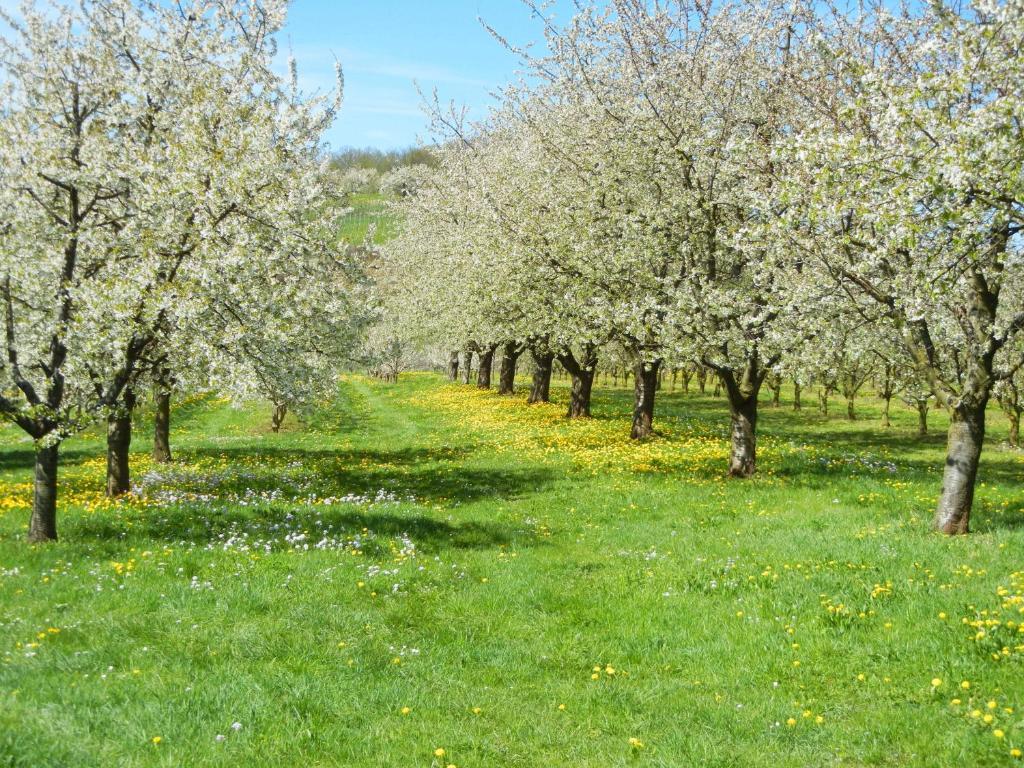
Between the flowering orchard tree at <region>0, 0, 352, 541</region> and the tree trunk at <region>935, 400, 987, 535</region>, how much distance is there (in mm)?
14136

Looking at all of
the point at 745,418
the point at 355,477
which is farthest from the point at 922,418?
the point at 355,477

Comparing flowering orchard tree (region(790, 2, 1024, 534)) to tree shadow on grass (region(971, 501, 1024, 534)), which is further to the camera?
tree shadow on grass (region(971, 501, 1024, 534))

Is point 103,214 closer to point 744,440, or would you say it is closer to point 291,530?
point 291,530

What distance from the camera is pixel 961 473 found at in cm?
1437

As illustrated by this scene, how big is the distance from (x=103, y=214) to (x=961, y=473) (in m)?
18.8

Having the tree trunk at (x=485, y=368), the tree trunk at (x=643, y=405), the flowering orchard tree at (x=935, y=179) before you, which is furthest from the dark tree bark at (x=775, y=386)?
the flowering orchard tree at (x=935, y=179)

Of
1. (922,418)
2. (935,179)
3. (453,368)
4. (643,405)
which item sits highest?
(935,179)

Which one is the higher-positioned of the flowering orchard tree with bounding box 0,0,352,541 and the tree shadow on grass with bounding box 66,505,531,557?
the flowering orchard tree with bounding box 0,0,352,541

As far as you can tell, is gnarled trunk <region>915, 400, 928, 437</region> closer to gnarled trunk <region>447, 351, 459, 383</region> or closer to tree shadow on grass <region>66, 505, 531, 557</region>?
tree shadow on grass <region>66, 505, 531, 557</region>

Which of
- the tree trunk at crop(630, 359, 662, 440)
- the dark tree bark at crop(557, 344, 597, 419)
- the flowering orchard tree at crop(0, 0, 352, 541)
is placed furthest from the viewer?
the dark tree bark at crop(557, 344, 597, 419)

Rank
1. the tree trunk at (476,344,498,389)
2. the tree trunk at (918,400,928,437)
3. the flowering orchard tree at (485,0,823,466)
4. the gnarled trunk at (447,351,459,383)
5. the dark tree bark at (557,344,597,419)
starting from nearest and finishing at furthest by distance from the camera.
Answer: the flowering orchard tree at (485,0,823,466) → the dark tree bark at (557,344,597,419) → the tree trunk at (918,400,928,437) → the tree trunk at (476,344,498,389) → the gnarled trunk at (447,351,459,383)

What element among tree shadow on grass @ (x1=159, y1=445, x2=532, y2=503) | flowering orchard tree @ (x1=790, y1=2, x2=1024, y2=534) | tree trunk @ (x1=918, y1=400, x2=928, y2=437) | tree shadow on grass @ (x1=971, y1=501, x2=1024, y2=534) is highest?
flowering orchard tree @ (x1=790, y1=2, x2=1024, y2=534)

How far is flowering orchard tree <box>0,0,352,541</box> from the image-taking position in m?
13.4

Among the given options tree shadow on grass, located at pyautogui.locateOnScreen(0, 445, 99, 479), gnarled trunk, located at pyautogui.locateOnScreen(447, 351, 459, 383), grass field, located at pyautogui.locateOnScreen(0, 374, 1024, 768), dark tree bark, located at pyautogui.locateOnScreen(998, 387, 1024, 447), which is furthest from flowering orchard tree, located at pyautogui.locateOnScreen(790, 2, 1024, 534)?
gnarled trunk, located at pyautogui.locateOnScreen(447, 351, 459, 383)
